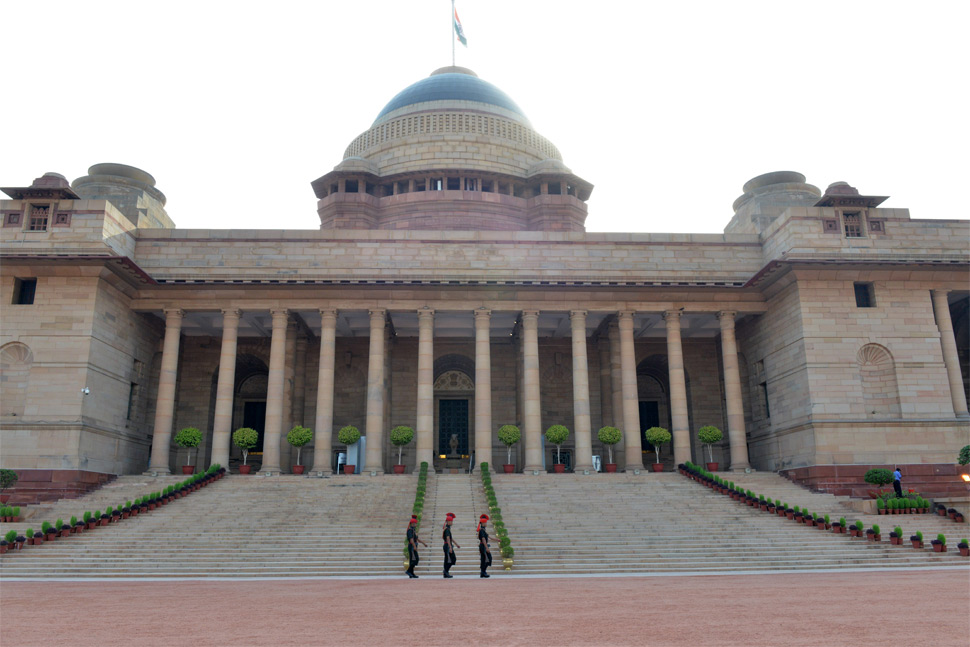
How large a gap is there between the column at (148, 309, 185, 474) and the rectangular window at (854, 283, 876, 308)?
31.9 meters

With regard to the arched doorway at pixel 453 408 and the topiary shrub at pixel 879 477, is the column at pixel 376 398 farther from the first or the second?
the topiary shrub at pixel 879 477

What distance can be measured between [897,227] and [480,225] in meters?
24.4

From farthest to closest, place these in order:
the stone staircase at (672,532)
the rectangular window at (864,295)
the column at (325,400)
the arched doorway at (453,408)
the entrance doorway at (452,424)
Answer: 1. the entrance doorway at (452,424)
2. the arched doorway at (453,408)
3. the column at (325,400)
4. the rectangular window at (864,295)
5. the stone staircase at (672,532)

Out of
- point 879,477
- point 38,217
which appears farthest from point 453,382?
point 879,477

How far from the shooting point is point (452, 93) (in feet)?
183

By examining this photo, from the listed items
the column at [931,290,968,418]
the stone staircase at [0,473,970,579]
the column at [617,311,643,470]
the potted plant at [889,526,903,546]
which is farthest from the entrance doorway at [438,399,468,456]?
the column at [931,290,968,418]

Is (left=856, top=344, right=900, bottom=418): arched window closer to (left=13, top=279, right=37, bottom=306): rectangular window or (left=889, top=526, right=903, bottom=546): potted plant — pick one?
(left=889, top=526, right=903, bottom=546): potted plant

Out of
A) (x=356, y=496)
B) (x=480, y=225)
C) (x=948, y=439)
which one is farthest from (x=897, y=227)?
(x=356, y=496)

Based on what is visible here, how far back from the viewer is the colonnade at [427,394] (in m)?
33.5

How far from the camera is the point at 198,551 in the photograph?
2175cm

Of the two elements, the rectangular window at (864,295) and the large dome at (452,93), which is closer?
the rectangular window at (864,295)

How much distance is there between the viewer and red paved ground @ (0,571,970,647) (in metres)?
9.34

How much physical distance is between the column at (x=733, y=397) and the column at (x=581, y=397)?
22.0 ft

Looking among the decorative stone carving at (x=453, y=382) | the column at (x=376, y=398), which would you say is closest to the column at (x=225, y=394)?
the column at (x=376, y=398)
